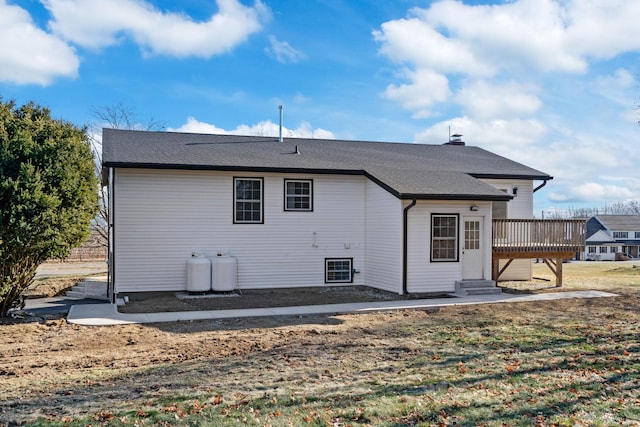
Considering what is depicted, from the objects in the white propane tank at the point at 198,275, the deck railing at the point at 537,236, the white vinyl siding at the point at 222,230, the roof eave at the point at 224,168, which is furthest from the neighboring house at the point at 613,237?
the white propane tank at the point at 198,275

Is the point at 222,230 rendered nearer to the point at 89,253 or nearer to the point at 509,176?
the point at 509,176

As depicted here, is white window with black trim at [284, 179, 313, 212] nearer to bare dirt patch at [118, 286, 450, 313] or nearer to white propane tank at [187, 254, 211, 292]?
bare dirt patch at [118, 286, 450, 313]

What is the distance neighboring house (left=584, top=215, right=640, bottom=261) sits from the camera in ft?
246

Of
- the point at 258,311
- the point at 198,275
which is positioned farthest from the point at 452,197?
the point at 198,275

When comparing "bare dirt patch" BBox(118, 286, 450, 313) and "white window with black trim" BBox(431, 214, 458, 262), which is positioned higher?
"white window with black trim" BBox(431, 214, 458, 262)

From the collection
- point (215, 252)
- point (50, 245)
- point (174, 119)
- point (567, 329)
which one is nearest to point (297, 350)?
point (567, 329)

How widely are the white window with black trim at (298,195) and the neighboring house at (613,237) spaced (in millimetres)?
69219

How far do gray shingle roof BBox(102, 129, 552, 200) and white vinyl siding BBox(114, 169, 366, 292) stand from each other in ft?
1.51

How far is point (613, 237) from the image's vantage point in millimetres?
76062

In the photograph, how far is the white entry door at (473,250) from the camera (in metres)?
Result: 15.2

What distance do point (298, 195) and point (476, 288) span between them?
5783 mm

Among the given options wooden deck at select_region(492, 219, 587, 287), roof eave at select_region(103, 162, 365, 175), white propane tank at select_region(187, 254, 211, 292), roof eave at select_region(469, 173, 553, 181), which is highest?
roof eave at select_region(469, 173, 553, 181)

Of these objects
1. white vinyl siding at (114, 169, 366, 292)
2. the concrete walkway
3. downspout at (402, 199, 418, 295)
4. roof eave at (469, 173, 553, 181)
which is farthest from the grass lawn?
roof eave at (469, 173, 553, 181)

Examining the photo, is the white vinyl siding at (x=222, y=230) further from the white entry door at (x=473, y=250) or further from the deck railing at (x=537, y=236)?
the deck railing at (x=537, y=236)
